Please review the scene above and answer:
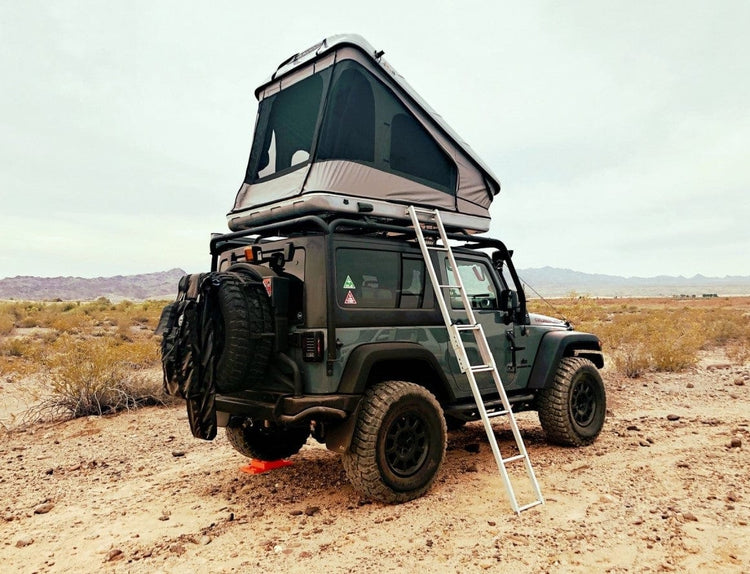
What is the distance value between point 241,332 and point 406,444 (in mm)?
1606

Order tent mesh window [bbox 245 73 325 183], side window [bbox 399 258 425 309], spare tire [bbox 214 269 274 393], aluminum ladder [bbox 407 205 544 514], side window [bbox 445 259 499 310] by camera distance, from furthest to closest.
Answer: side window [bbox 445 259 499 310] < tent mesh window [bbox 245 73 325 183] < side window [bbox 399 258 425 309] < aluminum ladder [bbox 407 205 544 514] < spare tire [bbox 214 269 274 393]

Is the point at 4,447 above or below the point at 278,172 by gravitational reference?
below

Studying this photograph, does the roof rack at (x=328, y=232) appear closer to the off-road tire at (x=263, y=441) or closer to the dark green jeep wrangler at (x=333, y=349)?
the dark green jeep wrangler at (x=333, y=349)

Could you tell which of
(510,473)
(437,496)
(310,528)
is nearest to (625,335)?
(510,473)

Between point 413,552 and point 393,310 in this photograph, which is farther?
point 393,310

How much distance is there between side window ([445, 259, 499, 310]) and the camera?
5.61 m

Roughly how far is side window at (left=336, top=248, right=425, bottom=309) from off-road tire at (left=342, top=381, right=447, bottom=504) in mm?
703

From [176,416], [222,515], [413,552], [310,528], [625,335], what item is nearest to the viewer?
[413,552]

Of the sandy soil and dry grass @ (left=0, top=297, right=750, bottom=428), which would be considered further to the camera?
dry grass @ (left=0, top=297, right=750, bottom=428)

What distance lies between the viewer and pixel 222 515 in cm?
430

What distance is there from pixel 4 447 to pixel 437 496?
17.3 feet

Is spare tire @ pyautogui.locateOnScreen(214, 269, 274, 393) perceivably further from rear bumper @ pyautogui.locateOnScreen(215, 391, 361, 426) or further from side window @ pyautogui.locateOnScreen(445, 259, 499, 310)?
side window @ pyautogui.locateOnScreen(445, 259, 499, 310)

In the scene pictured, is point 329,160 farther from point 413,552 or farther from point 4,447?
point 4,447

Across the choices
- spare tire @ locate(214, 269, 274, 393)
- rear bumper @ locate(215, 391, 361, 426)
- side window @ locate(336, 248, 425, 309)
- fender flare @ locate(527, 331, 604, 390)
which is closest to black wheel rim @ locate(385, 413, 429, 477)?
rear bumper @ locate(215, 391, 361, 426)
